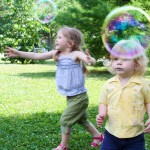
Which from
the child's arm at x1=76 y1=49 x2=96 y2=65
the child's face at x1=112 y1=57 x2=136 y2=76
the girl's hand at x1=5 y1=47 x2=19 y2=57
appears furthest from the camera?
the girl's hand at x1=5 y1=47 x2=19 y2=57

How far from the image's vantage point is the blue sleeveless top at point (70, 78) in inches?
189

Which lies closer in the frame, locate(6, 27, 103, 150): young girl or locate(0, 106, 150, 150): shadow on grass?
locate(6, 27, 103, 150): young girl

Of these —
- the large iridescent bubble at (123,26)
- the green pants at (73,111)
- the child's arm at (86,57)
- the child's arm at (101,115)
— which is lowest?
the green pants at (73,111)

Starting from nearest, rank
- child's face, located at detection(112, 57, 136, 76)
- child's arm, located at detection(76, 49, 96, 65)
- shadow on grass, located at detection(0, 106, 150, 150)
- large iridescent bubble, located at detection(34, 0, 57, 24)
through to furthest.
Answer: child's face, located at detection(112, 57, 136, 76) → child's arm, located at detection(76, 49, 96, 65) → shadow on grass, located at detection(0, 106, 150, 150) → large iridescent bubble, located at detection(34, 0, 57, 24)

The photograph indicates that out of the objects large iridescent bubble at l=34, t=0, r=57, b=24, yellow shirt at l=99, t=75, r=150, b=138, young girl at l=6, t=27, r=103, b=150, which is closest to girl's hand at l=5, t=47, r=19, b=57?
young girl at l=6, t=27, r=103, b=150

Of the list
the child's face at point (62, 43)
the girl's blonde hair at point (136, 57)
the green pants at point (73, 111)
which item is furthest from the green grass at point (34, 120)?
the girl's blonde hair at point (136, 57)

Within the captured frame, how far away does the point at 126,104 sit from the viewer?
327 cm

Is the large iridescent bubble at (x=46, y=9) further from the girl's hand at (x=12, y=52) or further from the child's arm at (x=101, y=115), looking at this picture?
the child's arm at (x=101, y=115)

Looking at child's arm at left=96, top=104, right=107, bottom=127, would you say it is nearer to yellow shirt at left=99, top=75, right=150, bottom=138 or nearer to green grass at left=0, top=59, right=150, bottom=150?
yellow shirt at left=99, top=75, right=150, bottom=138

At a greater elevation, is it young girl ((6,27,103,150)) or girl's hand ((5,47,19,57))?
girl's hand ((5,47,19,57))

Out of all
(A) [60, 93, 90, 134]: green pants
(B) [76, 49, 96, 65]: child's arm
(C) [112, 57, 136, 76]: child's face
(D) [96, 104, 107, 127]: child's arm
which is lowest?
(A) [60, 93, 90, 134]: green pants

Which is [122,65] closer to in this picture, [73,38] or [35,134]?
[73,38]

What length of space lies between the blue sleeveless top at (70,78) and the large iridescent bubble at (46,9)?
8.41 feet

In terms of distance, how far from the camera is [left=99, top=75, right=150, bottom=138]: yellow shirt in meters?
3.27
